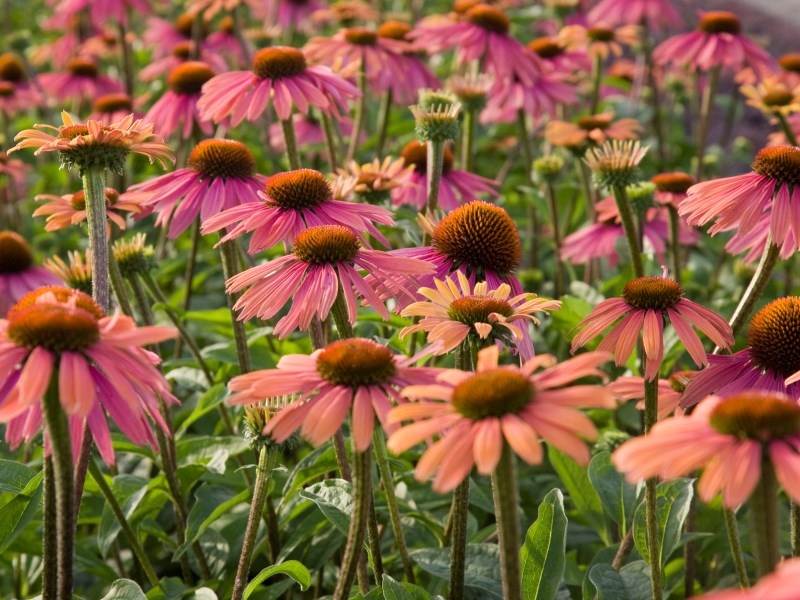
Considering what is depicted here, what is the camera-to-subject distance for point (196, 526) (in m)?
2.16

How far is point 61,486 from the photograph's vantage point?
1.42 meters

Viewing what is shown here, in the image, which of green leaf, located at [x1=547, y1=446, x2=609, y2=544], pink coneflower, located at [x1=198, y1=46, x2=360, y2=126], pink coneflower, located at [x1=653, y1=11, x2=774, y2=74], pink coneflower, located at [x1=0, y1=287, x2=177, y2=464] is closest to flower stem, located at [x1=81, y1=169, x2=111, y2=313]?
pink coneflower, located at [x1=0, y1=287, x2=177, y2=464]

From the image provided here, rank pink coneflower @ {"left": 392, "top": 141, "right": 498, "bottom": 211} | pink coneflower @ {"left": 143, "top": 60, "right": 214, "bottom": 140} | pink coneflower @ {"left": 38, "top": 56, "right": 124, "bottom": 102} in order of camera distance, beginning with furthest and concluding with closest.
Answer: pink coneflower @ {"left": 38, "top": 56, "right": 124, "bottom": 102}
pink coneflower @ {"left": 143, "top": 60, "right": 214, "bottom": 140}
pink coneflower @ {"left": 392, "top": 141, "right": 498, "bottom": 211}

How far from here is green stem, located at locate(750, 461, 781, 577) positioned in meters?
1.22

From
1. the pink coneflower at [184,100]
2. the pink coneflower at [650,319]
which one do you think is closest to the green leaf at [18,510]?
the pink coneflower at [650,319]

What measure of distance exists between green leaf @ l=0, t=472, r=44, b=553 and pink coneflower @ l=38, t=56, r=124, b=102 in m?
3.42

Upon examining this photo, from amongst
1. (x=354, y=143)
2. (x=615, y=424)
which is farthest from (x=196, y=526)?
(x=354, y=143)

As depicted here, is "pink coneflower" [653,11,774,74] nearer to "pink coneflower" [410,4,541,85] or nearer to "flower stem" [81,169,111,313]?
"pink coneflower" [410,4,541,85]

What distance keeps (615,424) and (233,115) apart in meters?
1.34

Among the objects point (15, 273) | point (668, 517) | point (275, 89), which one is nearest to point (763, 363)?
point (668, 517)

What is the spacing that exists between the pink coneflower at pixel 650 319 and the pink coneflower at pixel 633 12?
10.1 feet

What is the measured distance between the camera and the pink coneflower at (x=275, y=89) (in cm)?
273

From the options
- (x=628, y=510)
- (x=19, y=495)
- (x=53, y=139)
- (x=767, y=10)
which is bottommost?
(x=767, y=10)

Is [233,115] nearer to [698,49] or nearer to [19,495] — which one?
[19,495]
